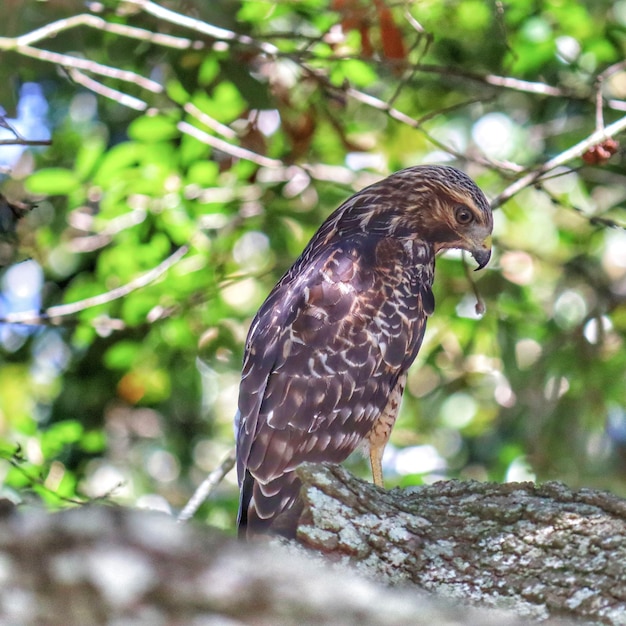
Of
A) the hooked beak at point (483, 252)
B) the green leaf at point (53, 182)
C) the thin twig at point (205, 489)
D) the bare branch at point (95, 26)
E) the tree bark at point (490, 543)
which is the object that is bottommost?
the thin twig at point (205, 489)

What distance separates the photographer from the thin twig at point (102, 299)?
18.3 feet

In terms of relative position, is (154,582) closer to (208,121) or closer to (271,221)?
(208,121)

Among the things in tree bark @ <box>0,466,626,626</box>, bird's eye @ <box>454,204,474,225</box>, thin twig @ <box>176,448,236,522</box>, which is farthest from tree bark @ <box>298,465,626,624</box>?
bird's eye @ <box>454,204,474,225</box>

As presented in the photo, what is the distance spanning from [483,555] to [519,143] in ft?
17.9

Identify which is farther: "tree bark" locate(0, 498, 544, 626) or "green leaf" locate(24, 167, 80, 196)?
"green leaf" locate(24, 167, 80, 196)

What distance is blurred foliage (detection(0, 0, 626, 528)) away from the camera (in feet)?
18.2

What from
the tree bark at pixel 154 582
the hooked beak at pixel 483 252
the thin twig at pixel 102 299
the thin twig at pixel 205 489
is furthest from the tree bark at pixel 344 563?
the thin twig at pixel 102 299

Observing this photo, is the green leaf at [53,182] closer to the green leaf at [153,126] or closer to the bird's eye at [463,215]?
the green leaf at [153,126]

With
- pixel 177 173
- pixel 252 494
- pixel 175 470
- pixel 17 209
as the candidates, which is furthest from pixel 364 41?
pixel 175 470

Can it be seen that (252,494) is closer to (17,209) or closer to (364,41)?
(17,209)

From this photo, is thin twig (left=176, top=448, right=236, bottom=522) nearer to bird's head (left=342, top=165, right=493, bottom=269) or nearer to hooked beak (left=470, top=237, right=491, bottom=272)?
bird's head (left=342, top=165, right=493, bottom=269)

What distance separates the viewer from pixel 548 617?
8.82ft

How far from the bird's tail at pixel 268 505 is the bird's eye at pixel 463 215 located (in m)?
1.62

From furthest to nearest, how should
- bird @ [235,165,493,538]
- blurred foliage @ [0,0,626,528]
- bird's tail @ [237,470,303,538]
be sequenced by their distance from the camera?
1. blurred foliage @ [0,0,626,528]
2. bird @ [235,165,493,538]
3. bird's tail @ [237,470,303,538]
